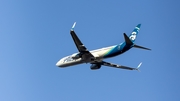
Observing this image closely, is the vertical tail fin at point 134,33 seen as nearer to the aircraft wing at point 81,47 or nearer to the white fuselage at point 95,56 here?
the white fuselage at point 95,56

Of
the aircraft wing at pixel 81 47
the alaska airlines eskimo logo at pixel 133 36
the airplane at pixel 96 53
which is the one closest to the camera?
the aircraft wing at pixel 81 47

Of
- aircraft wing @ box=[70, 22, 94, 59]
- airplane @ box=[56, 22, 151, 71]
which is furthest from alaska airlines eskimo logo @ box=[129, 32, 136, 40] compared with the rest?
aircraft wing @ box=[70, 22, 94, 59]

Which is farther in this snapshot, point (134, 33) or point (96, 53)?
point (134, 33)

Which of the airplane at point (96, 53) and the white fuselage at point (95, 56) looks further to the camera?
the white fuselage at point (95, 56)

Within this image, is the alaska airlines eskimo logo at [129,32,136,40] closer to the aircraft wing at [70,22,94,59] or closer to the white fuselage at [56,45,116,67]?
the white fuselage at [56,45,116,67]

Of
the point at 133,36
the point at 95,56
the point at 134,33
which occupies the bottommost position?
the point at 95,56

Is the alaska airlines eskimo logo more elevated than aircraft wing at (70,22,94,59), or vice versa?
the alaska airlines eskimo logo

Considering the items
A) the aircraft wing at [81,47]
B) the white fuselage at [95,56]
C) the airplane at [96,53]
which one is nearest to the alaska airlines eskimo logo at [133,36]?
the airplane at [96,53]

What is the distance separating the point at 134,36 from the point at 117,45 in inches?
266

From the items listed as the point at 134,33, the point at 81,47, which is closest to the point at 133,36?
the point at 134,33

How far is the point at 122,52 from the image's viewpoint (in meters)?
98.9

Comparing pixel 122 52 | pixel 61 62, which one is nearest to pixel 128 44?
pixel 122 52

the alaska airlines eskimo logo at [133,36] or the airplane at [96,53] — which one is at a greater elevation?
the alaska airlines eskimo logo at [133,36]

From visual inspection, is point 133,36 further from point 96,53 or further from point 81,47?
point 81,47
